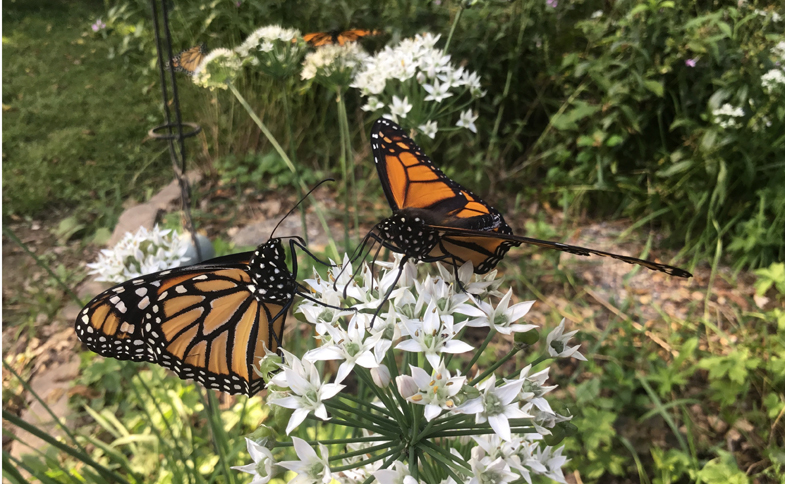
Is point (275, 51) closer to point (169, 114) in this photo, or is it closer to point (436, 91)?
point (169, 114)


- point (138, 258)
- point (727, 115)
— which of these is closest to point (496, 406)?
point (138, 258)

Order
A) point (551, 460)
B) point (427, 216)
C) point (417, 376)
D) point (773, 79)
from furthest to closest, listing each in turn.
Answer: point (773, 79)
point (427, 216)
point (551, 460)
point (417, 376)

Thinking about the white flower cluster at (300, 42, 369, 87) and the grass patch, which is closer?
the white flower cluster at (300, 42, 369, 87)

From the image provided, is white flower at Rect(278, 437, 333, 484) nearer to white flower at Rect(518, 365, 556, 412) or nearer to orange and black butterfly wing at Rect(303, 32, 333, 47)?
white flower at Rect(518, 365, 556, 412)

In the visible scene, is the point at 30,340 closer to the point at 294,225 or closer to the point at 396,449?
the point at 294,225

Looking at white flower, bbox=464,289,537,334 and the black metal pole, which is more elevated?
the black metal pole

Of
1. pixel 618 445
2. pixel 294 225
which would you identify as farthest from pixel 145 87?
pixel 618 445

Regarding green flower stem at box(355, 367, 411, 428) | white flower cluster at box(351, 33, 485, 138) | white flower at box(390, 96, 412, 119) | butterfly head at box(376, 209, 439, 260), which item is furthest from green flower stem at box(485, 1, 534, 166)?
green flower stem at box(355, 367, 411, 428)
